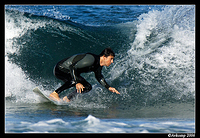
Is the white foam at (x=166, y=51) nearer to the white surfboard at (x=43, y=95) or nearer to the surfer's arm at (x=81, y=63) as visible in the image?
the surfer's arm at (x=81, y=63)

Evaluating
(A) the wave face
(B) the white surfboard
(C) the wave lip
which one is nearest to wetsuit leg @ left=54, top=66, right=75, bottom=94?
(B) the white surfboard

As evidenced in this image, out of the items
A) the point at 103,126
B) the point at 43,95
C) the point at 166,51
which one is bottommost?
the point at 103,126

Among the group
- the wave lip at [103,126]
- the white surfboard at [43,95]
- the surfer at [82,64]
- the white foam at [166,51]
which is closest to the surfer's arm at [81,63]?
the surfer at [82,64]

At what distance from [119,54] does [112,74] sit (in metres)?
1.14

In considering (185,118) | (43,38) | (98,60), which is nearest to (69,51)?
(43,38)

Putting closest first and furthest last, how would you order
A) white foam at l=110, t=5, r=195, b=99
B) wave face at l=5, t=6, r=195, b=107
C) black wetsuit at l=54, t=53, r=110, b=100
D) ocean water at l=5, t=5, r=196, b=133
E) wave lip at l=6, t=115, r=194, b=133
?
wave lip at l=6, t=115, r=194, b=133 → ocean water at l=5, t=5, r=196, b=133 → black wetsuit at l=54, t=53, r=110, b=100 → wave face at l=5, t=6, r=195, b=107 → white foam at l=110, t=5, r=195, b=99

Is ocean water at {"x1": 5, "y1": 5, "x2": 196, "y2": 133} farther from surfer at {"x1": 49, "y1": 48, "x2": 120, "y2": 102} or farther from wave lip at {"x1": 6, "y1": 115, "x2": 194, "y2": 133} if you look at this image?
surfer at {"x1": 49, "y1": 48, "x2": 120, "y2": 102}

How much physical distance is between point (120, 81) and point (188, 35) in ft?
10.0

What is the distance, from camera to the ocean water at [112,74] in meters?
4.16

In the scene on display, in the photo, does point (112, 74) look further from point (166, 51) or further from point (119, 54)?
point (166, 51)

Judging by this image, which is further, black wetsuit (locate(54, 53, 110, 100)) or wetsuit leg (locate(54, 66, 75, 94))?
wetsuit leg (locate(54, 66, 75, 94))

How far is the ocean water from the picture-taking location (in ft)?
13.6

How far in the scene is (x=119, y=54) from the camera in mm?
8148

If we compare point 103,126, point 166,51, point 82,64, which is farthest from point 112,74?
point 103,126
